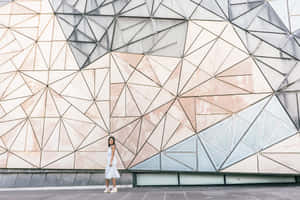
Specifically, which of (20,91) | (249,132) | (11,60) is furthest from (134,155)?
(11,60)

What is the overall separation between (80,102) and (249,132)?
7.31m

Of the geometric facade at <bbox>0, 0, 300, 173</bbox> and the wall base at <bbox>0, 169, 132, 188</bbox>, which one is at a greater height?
the geometric facade at <bbox>0, 0, 300, 173</bbox>

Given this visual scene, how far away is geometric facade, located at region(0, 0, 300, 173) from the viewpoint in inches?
363

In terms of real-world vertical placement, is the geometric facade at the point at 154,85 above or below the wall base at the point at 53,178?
above

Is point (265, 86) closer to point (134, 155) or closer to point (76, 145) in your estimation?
point (134, 155)

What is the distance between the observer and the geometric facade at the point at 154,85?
9.22 m

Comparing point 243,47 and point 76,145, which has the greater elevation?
point 243,47

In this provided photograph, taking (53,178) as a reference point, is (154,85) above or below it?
above

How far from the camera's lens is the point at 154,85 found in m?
10.0

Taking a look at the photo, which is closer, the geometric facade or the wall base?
the geometric facade

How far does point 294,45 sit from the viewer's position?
9.53 metres

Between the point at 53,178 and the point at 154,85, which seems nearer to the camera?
the point at 53,178

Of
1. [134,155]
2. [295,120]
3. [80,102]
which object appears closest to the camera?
[295,120]

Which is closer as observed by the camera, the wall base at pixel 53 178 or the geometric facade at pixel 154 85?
the geometric facade at pixel 154 85
